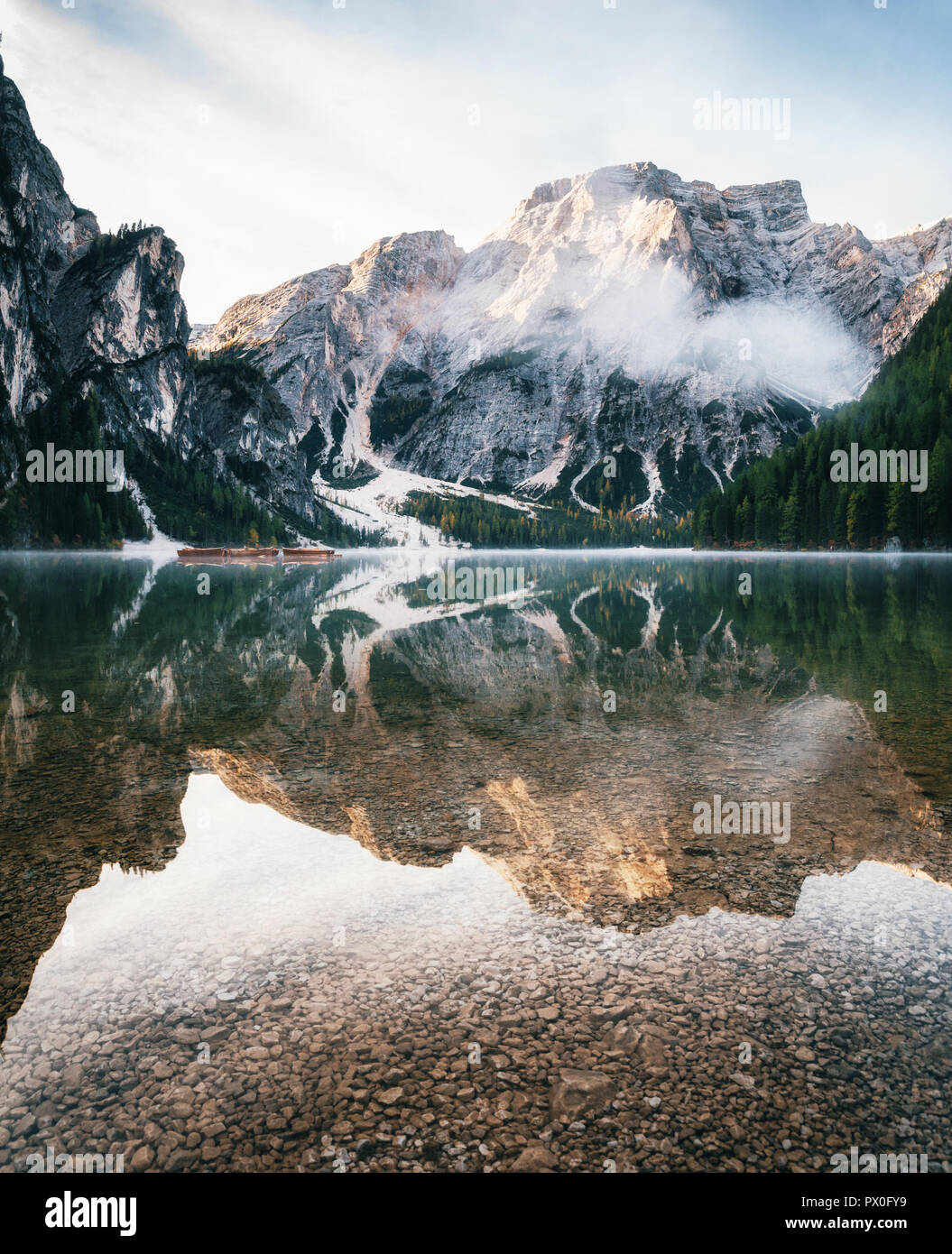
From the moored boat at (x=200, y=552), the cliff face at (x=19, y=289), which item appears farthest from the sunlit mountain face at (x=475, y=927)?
the cliff face at (x=19, y=289)

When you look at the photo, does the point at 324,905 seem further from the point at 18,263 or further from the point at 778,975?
the point at 18,263

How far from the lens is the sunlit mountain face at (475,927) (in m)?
4.65

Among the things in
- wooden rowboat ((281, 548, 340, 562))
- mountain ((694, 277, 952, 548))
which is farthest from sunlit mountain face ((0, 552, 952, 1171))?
wooden rowboat ((281, 548, 340, 562))

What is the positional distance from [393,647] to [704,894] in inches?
756

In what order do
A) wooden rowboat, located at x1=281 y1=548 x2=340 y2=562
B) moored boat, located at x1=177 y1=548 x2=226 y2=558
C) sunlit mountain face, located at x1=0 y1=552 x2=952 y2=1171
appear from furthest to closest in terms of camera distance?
1. wooden rowboat, located at x1=281 y1=548 x2=340 y2=562
2. moored boat, located at x1=177 y1=548 x2=226 y2=558
3. sunlit mountain face, located at x1=0 y1=552 x2=952 y2=1171

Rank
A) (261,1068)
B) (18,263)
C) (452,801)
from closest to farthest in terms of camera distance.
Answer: (261,1068) → (452,801) → (18,263)

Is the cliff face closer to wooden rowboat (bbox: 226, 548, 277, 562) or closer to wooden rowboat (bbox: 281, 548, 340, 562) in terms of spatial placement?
wooden rowboat (bbox: 226, 548, 277, 562)

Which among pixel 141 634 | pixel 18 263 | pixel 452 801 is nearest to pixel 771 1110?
pixel 452 801

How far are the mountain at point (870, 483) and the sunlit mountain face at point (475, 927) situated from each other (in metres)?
107

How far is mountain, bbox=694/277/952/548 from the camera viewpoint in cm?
10669

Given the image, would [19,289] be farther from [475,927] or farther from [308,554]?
[475,927]

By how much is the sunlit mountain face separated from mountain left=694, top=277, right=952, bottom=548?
351 ft
